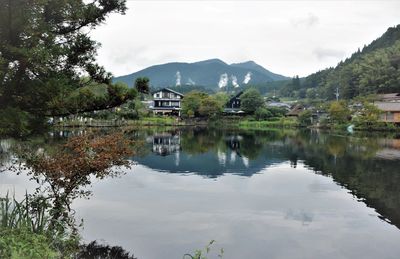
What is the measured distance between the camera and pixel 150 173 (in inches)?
801

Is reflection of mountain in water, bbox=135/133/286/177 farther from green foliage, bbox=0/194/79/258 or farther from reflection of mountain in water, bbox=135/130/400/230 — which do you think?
green foliage, bbox=0/194/79/258

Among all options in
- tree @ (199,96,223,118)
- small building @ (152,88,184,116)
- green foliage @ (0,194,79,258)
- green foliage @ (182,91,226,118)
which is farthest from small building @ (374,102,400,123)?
green foliage @ (0,194,79,258)

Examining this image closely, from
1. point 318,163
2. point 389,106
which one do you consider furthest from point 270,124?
point 318,163

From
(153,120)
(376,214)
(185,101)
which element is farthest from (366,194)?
(185,101)

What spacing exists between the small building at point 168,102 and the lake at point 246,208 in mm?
47947

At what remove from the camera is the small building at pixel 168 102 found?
72.6 metres

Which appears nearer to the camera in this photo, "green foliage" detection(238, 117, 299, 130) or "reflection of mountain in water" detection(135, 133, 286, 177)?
"reflection of mountain in water" detection(135, 133, 286, 177)

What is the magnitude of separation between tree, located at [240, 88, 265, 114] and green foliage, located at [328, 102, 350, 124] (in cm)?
1380

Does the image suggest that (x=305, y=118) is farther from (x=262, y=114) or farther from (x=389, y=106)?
(x=389, y=106)

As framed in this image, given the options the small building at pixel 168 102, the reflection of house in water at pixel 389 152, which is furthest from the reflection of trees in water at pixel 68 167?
the small building at pixel 168 102

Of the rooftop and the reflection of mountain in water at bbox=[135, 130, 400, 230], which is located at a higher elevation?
the rooftop

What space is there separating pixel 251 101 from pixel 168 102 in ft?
47.7

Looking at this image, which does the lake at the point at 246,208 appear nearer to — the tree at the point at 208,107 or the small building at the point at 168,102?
the tree at the point at 208,107

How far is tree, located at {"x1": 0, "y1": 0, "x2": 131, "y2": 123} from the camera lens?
25.4 ft
